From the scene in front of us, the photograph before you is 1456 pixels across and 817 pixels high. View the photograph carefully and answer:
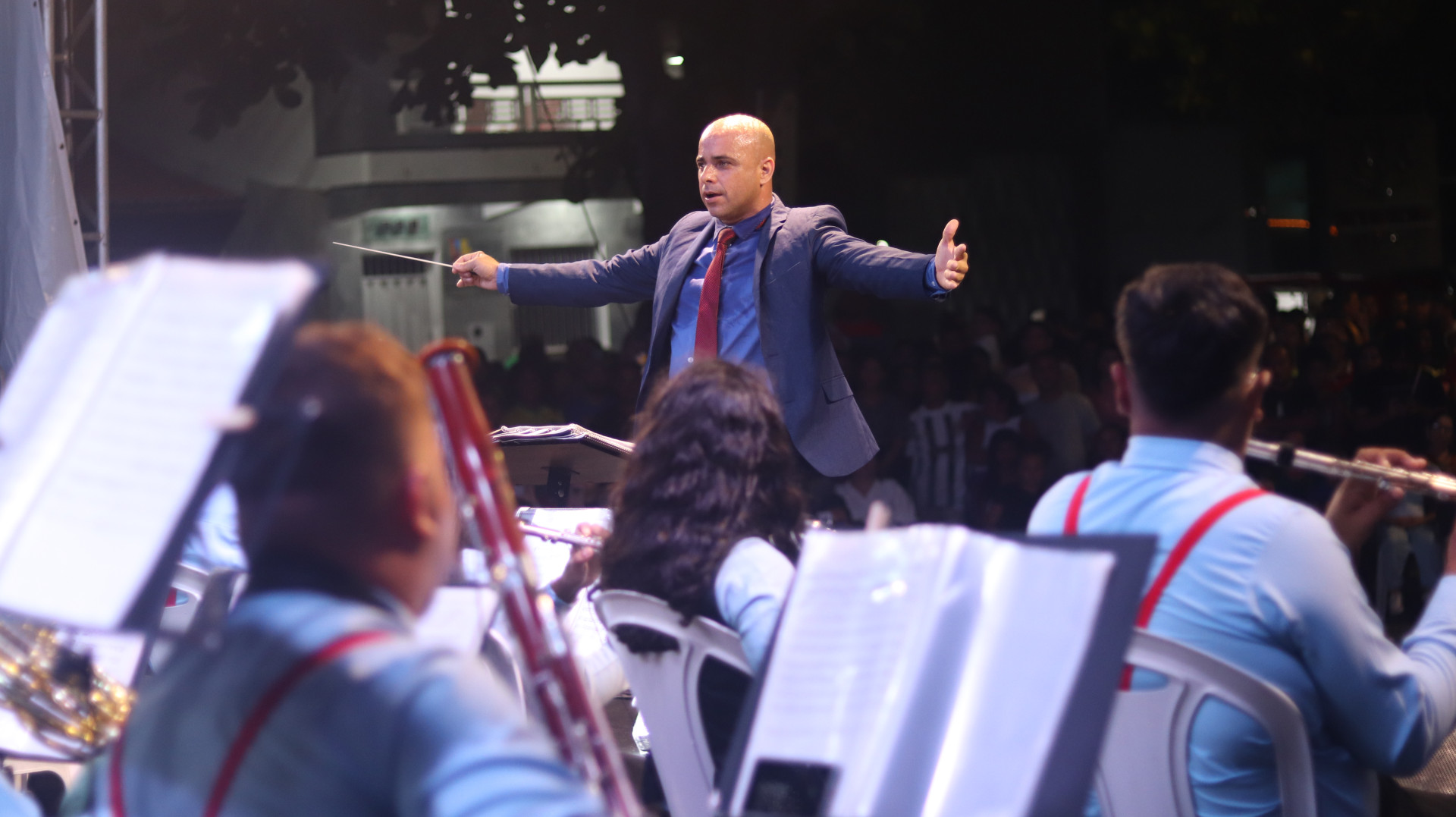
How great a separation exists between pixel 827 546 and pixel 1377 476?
94cm

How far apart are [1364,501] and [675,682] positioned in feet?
3.56

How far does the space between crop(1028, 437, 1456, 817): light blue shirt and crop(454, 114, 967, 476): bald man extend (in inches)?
74.9

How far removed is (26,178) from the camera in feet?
13.5

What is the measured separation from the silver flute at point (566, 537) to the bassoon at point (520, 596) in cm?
145

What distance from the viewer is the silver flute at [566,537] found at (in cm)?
258

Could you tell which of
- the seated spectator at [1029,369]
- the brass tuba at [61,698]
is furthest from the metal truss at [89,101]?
the seated spectator at [1029,369]

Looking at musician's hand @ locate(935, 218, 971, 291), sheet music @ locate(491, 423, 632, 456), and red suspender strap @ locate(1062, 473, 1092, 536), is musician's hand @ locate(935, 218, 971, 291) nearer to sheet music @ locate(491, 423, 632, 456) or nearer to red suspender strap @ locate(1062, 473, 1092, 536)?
sheet music @ locate(491, 423, 632, 456)

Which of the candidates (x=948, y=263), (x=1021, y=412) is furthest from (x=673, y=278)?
(x=1021, y=412)

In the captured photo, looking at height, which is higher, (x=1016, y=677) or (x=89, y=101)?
(x=89, y=101)

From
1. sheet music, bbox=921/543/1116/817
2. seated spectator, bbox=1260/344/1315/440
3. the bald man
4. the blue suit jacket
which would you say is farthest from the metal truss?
seated spectator, bbox=1260/344/1315/440

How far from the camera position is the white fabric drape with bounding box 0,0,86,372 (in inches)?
159

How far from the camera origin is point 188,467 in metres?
0.95

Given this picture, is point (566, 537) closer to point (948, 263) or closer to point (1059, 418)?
point (948, 263)

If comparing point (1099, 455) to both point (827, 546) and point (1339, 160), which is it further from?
point (1339, 160)
